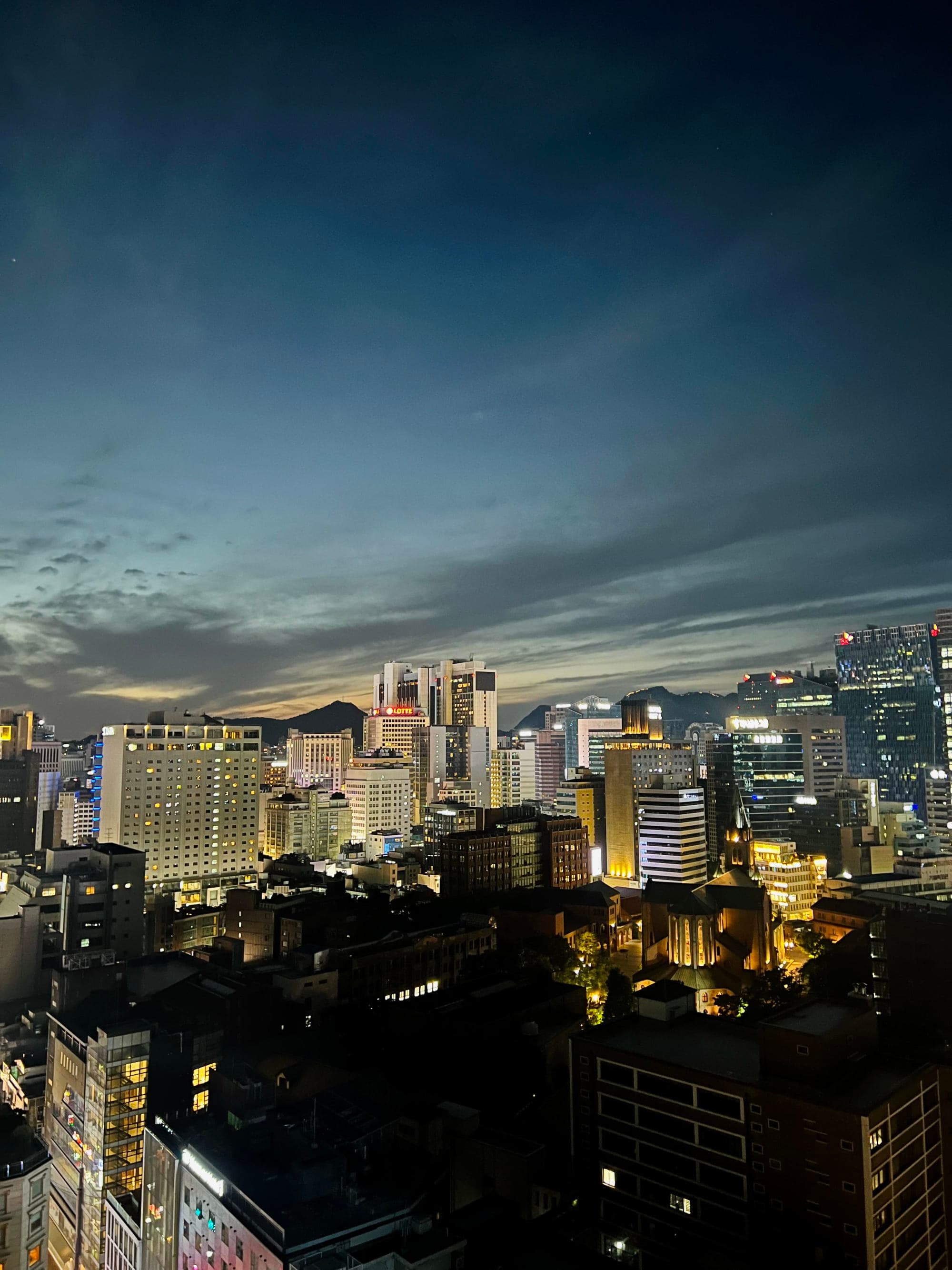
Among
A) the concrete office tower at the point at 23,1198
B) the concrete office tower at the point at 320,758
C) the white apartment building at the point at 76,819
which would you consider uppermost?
the concrete office tower at the point at 320,758

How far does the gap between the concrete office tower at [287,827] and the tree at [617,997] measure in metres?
54.9

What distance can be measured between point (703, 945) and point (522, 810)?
2779cm

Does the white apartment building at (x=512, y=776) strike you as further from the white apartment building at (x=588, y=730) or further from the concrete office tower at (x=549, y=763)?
the white apartment building at (x=588, y=730)

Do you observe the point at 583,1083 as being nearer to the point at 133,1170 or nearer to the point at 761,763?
the point at 133,1170

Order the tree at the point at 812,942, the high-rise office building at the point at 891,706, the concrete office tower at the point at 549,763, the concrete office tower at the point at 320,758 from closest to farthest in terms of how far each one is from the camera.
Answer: the tree at the point at 812,942
the high-rise office building at the point at 891,706
the concrete office tower at the point at 320,758
the concrete office tower at the point at 549,763

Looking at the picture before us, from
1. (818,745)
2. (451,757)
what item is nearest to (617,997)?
(818,745)

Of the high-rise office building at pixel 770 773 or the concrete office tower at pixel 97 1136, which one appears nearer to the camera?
the concrete office tower at pixel 97 1136

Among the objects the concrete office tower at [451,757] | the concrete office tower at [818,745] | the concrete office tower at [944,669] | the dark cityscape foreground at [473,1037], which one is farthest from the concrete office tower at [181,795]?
the concrete office tower at [944,669]

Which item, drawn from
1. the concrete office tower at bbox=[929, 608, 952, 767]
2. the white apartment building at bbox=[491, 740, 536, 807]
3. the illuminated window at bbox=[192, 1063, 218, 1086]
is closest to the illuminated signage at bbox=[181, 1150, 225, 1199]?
the illuminated window at bbox=[192, 1063, 218, 1086]

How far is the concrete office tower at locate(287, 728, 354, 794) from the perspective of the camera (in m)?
140

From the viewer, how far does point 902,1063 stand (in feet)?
64.8

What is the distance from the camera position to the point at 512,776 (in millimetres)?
130000

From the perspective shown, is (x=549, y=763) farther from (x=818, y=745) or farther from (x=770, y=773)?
(x=770, y=773)

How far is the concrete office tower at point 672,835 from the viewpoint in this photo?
222 feet
